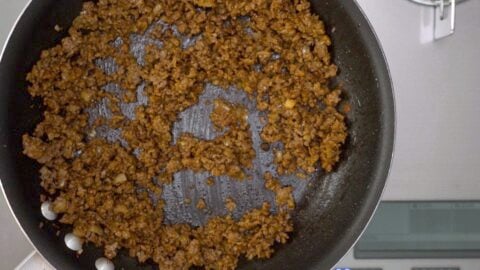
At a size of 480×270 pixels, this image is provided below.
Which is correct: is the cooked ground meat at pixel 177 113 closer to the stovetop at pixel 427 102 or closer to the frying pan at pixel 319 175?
the frying pan at pixel 319 175

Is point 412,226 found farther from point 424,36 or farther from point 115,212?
point 115,212

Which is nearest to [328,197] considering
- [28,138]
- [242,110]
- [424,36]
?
[242,110]

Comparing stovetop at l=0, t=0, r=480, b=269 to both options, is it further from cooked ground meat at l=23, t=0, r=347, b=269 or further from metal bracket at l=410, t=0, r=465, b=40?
cooked ground meat at l=23, t=0, r=347, b=269

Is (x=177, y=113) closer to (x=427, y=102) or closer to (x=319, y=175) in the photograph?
(x=319, y=175)

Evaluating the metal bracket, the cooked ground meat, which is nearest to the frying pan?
the cooked ground meat

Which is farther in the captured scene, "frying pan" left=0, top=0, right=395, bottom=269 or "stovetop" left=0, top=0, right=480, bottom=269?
"stovetop" left=0, top=0, right=480, bottom=269

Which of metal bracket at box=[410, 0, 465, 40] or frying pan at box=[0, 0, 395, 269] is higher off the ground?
metal bracket at box=[410, 0, 465, 40]
